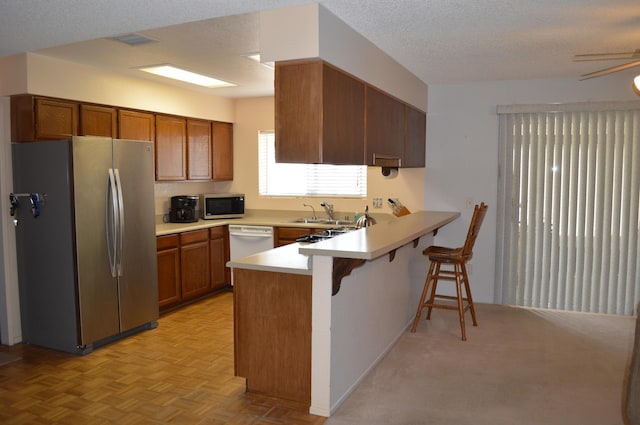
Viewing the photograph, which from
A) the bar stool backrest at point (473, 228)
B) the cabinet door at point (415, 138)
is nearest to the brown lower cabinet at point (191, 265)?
the cabinet door at point (415, 138)

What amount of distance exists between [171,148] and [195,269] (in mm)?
1310

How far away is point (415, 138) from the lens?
493cm

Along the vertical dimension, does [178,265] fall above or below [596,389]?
above

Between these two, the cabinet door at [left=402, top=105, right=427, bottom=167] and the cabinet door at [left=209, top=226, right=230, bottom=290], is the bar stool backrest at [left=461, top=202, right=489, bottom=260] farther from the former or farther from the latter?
the cabinet door at [left=209, top=226, right=230, bottom=290]

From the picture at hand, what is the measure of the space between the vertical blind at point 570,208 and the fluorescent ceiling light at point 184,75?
2892 mm

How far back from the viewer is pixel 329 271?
2.85m

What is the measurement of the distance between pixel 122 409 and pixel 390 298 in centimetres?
202

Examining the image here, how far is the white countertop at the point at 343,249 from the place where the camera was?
9.19ft

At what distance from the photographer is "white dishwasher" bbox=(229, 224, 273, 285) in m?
5.59

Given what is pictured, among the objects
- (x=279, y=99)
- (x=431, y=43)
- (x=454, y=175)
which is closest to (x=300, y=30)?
(x=279, y=99)

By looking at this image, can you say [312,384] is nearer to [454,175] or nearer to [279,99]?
[279,99]

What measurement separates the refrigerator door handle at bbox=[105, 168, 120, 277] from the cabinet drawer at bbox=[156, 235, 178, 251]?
74 cm

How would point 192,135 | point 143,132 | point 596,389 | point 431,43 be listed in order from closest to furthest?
point 596,389
point 431,43
point 143,132
point 192,135

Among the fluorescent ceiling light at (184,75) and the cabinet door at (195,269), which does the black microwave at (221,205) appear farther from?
the fluorescent ceiling light at (184,75)
